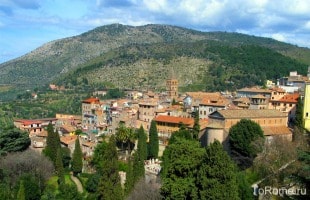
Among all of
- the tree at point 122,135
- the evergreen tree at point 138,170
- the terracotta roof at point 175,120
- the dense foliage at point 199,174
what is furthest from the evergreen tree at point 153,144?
the dense foliage at point 199,174

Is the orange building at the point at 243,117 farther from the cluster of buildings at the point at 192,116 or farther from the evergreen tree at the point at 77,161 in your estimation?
the evergreen tree at the point at 77,161

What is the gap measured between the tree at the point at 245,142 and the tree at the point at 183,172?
44.2 ft

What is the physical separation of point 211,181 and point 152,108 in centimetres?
3868

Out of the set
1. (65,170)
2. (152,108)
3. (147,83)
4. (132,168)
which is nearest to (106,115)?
(152,108)

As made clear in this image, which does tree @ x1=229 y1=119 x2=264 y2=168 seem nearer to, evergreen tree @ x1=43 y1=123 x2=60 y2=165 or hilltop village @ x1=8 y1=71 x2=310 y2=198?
hilltop village @ x1=8 y1=71 x2=310 y2=198

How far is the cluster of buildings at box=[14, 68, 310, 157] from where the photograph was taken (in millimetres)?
45000

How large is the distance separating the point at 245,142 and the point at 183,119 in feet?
53.4

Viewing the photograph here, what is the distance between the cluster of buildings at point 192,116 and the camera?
4500 cm

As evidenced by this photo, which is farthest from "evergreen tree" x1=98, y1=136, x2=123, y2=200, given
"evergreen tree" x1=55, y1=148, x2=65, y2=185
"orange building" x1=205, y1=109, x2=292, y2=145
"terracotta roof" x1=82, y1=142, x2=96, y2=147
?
"terracotta roof" x1=82, y1=142, x2=96, y2=147

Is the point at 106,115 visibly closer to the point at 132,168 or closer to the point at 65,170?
the point at 65,170

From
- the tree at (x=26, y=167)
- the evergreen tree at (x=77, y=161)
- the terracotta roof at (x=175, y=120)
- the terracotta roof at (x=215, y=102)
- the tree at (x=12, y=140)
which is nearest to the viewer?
the tree at (x=26, y=167)

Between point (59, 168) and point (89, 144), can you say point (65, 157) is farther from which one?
point (59, 168)

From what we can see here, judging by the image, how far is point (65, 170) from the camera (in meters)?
48.4

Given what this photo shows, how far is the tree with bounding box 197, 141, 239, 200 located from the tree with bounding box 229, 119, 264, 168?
1479cm
